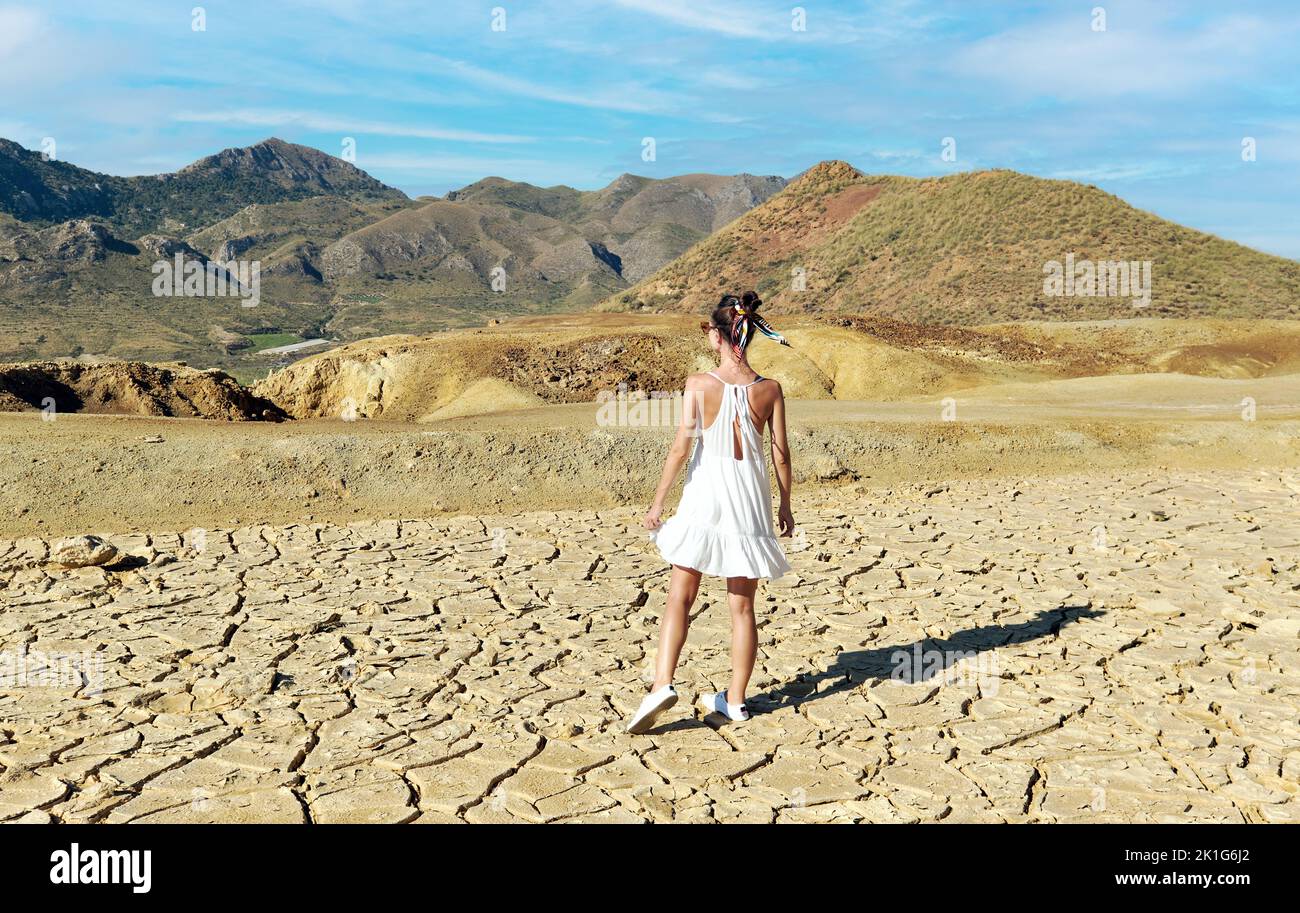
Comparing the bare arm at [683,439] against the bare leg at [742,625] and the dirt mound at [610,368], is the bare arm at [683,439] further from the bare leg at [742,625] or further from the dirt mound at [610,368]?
the dirt mound at [610,368]

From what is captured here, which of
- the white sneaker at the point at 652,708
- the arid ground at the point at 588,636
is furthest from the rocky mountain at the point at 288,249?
the white sneaker at the point at 652,708

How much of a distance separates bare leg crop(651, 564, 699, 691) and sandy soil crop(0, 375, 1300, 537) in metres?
6.27

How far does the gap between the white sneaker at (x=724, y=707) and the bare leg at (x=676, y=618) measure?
54 centimetres

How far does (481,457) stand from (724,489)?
7.40 meters

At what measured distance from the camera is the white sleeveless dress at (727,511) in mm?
4730

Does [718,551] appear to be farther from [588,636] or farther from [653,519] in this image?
[588,636]

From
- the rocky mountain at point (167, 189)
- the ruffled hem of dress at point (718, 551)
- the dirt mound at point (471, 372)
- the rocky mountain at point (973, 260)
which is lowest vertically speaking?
the ruffled hem of dress at point (718, 551)

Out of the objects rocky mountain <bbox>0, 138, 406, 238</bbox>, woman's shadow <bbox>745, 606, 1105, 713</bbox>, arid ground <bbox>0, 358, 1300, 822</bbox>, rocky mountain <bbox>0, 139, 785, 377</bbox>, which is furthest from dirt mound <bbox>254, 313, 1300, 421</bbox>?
rocky mountain <bbox>0, 138, 406, 238</bbox>

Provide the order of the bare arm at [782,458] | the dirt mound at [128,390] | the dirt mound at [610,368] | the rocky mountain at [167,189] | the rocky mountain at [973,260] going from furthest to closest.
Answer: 1. the rocky mountain at [167,189]
2. the rocky mountain at [973,260]
3. the dirt mound at [610,368]
4. the dirt mound at [128,390]
5. the bare arm at [782,458]

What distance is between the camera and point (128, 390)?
59.6 feet

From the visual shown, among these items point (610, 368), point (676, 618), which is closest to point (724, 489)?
point (676, 618)

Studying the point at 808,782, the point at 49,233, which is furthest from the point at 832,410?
the point at 49,233

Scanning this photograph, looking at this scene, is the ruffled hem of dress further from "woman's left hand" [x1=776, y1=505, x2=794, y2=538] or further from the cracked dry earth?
the cracked dry earth

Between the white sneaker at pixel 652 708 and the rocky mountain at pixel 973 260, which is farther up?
the rocky mountain at pixel 973 260
